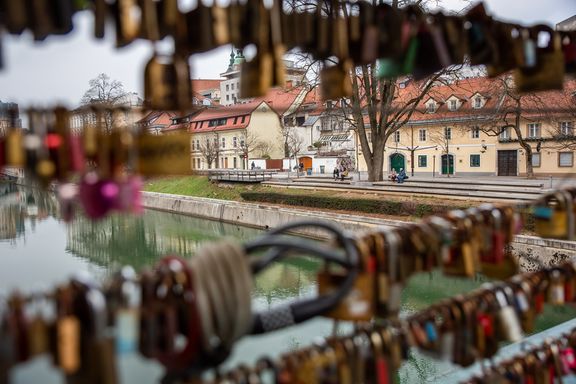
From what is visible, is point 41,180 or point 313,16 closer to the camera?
point 41,180

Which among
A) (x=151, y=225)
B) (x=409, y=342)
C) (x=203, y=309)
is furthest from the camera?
(x=151, y=225)

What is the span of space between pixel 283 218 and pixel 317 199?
1.65m

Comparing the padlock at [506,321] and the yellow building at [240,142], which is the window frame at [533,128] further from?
the padlock at [506,321]

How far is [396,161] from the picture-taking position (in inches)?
1321

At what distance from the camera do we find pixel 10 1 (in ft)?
3.28

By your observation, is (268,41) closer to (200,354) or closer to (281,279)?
(200,354)

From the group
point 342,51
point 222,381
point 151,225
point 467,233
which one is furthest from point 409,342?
point 151,225

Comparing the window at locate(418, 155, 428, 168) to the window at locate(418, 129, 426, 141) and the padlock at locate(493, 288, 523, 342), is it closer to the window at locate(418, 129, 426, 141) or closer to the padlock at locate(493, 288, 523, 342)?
the window at locate(418, 129, 426, 141)

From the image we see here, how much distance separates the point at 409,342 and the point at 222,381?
0.66m

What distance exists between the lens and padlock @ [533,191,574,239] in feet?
6.48

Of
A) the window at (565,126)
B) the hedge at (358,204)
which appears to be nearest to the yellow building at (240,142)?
the hedge at (358,204)

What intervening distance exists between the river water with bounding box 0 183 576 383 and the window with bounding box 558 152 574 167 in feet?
58.6

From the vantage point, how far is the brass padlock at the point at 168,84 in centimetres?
121

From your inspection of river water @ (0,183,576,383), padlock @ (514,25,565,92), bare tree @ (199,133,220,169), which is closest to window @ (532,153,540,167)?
river water @ (0,183,576,383)
